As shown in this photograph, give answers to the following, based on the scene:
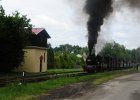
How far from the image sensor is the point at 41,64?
2242 inches

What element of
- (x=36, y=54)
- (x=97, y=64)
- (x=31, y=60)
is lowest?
(x=97, y=64)

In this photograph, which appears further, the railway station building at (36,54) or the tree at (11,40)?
the railway station building at (36,54)

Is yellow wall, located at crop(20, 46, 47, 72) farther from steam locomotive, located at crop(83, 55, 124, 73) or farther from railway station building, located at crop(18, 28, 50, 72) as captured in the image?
steam locomotive, located at crop(83, 55, 124, 73)

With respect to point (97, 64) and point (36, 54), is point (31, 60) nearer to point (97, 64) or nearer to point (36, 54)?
point (36, 54)

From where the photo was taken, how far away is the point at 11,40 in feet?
138

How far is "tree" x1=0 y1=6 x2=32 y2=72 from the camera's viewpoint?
135 ft

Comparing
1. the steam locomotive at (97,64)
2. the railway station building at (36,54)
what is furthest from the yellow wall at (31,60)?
the steam locomotive at (97,64)

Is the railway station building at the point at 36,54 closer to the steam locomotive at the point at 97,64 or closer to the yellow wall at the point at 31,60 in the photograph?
the yellow wall at the point at 31,60

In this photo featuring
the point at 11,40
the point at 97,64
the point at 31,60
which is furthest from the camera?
the point at 31,60

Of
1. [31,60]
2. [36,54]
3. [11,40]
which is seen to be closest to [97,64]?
[36,54]

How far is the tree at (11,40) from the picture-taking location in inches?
1624

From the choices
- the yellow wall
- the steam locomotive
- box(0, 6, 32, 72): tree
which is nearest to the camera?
box(0, 6, 32, 72): tree

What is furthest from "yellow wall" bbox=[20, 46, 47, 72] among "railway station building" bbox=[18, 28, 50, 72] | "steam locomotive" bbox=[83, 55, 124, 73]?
"steam locomotive" bbox=[83, 55, 124, 73]

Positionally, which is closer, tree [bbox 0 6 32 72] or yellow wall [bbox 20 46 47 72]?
tree [bbox 0 6 32 72]
